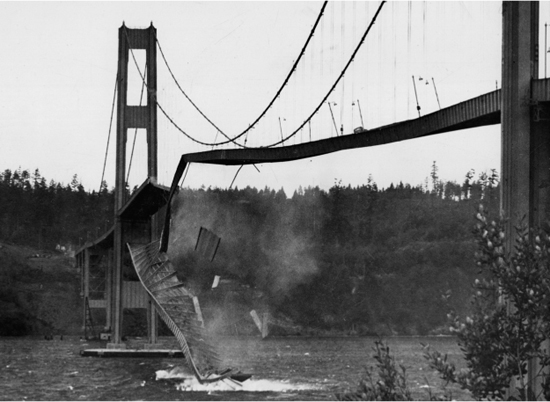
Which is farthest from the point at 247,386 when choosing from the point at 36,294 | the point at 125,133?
the point at 36,294

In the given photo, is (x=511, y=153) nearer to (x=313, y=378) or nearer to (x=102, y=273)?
(x=313, y=378)

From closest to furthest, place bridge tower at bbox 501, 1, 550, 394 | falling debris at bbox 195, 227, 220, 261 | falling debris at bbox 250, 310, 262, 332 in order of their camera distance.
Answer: bridge tower at bbox 501, 1, 550, 394 → falling debris at bbox 195, 227, 220, 261 → falling debris at bbox 250, 310, 262, 332

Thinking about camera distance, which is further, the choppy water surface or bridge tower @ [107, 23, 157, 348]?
bridge tower @ [107, 23, 157, 348]

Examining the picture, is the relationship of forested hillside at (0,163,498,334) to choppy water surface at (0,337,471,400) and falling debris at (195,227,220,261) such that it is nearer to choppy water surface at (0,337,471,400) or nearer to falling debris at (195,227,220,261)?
choppy water surface at (0,337,471,400)

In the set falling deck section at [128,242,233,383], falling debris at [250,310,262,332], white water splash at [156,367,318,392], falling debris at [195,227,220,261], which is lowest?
falling debris at [250,310,262,332]

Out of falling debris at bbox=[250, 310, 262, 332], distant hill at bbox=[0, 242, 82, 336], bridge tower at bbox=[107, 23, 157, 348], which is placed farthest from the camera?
distant hill at bbox=[0, 242, 82, 336]

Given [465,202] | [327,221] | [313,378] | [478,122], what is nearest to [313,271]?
[327,221]

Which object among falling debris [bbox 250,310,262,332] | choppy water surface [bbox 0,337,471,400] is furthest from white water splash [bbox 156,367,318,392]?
falling debris [bbox 250,310,262,332]
